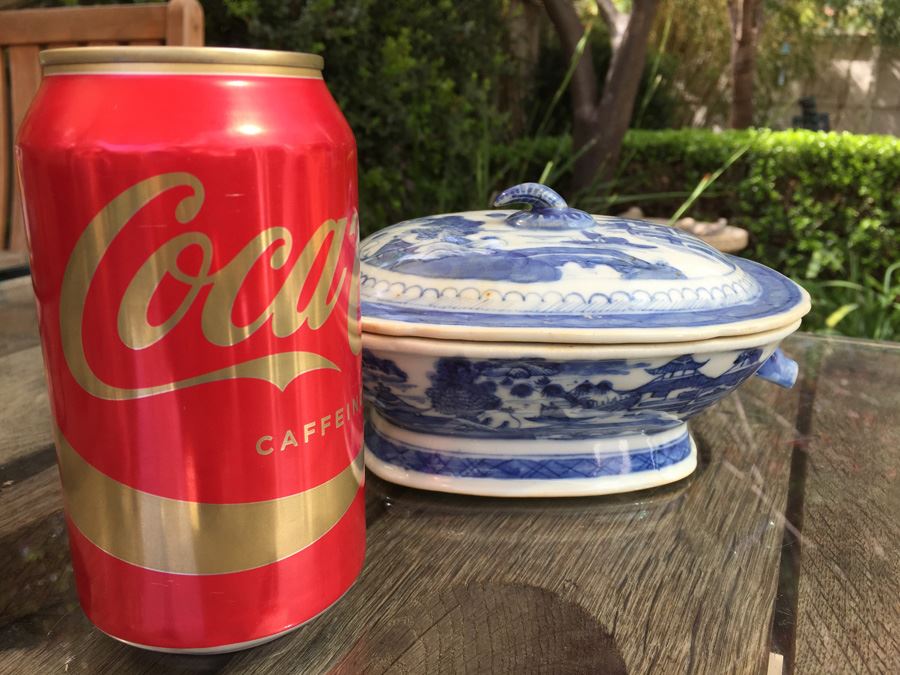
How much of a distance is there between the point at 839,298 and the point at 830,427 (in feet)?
8.14

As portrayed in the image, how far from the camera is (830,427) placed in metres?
0.76

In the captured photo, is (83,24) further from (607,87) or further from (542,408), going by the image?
(607,87)

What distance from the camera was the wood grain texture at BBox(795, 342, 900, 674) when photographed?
44 cm

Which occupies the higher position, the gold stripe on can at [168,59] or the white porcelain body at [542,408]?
the gold stripe on can at [168,59]

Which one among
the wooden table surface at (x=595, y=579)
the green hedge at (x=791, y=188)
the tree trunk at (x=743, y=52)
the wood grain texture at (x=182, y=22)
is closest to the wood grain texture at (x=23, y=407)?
the wooden table surface at (x=595, y=579)

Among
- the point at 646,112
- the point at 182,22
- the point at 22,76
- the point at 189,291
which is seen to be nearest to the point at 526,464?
the point at 189,291

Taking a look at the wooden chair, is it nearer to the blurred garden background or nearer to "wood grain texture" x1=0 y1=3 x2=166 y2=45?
"wood grain texture" x1=0 y1=3 x2=166 y2=45

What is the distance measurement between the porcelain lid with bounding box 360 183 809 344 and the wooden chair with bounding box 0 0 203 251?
0.80 m

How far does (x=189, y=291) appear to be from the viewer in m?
0.34

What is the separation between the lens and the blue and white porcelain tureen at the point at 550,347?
540 mm

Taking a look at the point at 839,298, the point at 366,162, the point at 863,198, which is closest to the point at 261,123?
the point at 366,162

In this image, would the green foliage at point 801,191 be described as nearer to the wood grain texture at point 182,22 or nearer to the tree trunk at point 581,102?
the tree trunk at point 581,102

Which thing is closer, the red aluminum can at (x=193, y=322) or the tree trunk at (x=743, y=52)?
the red aluminum can at (x=193, y=322)

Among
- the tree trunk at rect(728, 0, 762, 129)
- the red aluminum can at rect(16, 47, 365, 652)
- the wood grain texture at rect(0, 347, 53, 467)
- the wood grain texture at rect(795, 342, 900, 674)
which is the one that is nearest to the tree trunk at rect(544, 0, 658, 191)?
the tree trunk at rect(728, 0, 762, 129)
